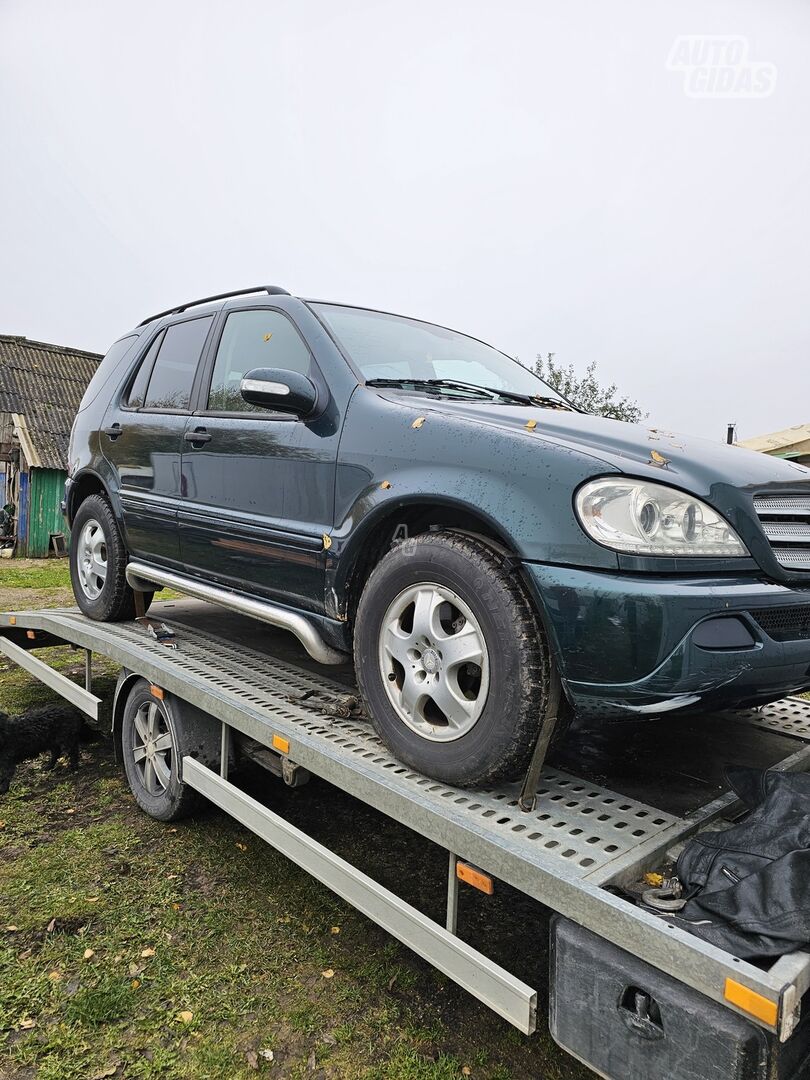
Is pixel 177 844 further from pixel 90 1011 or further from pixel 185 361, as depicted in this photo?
pixel 185 361

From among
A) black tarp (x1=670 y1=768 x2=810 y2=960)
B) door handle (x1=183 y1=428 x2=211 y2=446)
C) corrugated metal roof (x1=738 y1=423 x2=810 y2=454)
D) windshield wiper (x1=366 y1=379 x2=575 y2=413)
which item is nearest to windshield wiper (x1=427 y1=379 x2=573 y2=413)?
windshield wiper (x1=366 y1=379 x2=575 y2=413)

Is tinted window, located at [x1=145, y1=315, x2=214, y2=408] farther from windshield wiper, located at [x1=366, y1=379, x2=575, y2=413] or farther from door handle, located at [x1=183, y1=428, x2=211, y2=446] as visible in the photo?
windshield wiper, located at [x1=366, y1=379, x2=575, y2=413]

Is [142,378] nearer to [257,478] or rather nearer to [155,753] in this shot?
[257,478]

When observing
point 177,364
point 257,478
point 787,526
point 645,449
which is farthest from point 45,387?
point 787,526

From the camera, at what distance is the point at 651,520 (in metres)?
1.90

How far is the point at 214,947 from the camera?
2.57m

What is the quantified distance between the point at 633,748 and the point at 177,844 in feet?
6.52

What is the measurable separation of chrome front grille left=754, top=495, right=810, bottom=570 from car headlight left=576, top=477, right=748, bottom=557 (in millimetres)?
142

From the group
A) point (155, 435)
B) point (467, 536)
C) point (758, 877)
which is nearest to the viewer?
point (758, 877)

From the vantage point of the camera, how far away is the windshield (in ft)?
9.78

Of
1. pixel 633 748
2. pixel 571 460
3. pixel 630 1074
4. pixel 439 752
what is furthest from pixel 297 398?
pixel 630 1074

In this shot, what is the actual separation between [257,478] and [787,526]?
1.91m

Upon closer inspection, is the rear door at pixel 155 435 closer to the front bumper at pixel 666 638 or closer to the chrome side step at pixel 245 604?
the chrome side step at pixel 245 604

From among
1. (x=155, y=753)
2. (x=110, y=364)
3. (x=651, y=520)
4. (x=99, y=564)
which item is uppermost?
(x=110, y=364)
